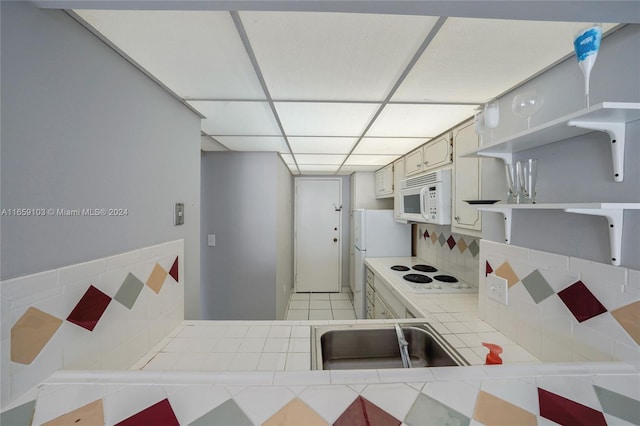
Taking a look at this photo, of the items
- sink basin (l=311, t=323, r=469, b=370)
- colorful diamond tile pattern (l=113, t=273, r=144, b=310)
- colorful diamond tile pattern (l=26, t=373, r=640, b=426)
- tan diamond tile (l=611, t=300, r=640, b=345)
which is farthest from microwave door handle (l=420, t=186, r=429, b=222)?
colorful diamond tile pattern (l=113, t=273, r=144, b=310)

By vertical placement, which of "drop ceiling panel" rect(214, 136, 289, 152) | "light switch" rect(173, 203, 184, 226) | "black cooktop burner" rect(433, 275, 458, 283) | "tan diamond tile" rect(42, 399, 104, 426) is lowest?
"black cooktop burner" rect(433, 275, 458, 283)

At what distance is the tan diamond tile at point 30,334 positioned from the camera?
57cm

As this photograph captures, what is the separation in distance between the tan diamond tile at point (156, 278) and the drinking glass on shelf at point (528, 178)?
163cm

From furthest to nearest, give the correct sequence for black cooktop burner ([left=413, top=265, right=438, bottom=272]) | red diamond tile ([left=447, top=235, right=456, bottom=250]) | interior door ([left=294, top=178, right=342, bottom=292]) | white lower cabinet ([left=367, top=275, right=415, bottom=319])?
interior door ([left=294, top=178, right=342, bottom=292]) < black cooktop burner ([left=413, top=265, right=438, bottom=272]) < red diamond tile ([left=447, top=235, right=456, bottom=250]) < white lower cabinet ([left=367, top=275, right=415, bottom=319])

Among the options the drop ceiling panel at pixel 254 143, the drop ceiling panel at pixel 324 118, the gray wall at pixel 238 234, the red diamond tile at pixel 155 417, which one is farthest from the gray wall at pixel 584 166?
the gray wall at pixel 238 234

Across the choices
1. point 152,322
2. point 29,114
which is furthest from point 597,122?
point 152,322

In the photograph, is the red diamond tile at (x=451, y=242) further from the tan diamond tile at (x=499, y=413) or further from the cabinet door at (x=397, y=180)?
the tan diamond tile at (x=499, y=413)

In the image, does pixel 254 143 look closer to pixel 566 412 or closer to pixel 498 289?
pixel 498 289

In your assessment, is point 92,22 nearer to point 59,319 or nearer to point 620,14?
point 59,319

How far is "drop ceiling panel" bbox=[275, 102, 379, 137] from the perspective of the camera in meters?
1.35

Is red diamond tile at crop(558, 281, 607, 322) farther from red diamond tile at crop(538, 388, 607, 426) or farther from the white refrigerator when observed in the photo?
the white refrigerator

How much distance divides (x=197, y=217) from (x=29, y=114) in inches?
36.6

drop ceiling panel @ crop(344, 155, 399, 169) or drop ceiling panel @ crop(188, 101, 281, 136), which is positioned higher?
drop ceiling panel @ crop(188, 101, 281, 136)

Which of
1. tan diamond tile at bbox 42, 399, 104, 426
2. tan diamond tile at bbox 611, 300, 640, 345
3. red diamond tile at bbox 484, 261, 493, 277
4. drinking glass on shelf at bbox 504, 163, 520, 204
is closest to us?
tan diamond tile at bbox 42, 399, 104, 426
